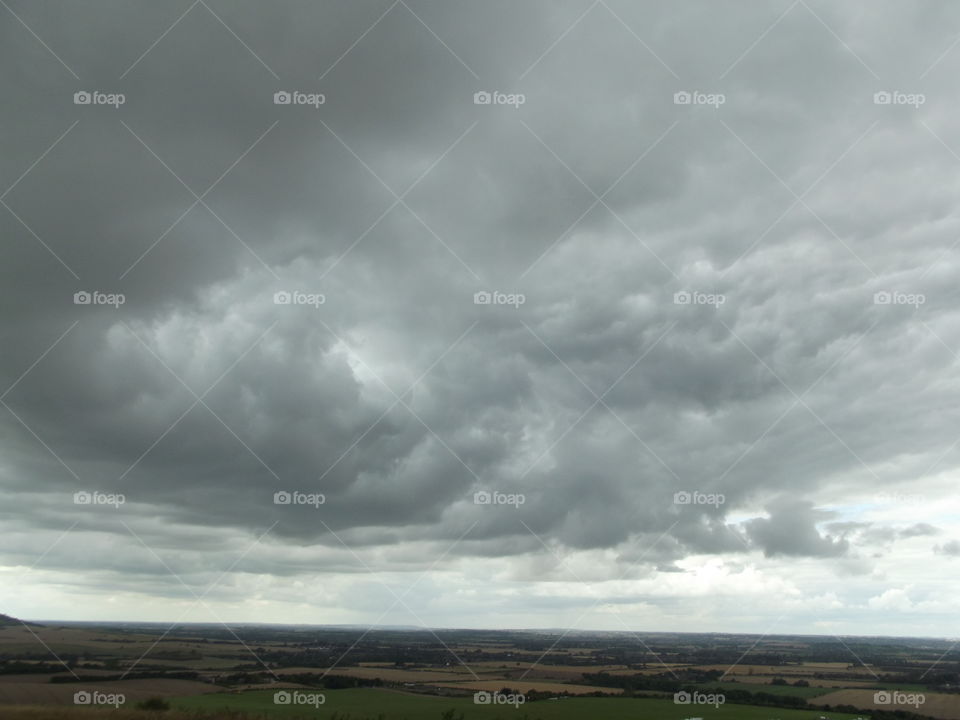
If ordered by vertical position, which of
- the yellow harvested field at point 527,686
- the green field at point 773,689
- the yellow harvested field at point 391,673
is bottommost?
the green field at point 773,689

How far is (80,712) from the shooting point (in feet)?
138

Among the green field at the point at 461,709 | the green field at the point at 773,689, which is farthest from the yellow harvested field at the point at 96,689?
the green field at the point at 773,689

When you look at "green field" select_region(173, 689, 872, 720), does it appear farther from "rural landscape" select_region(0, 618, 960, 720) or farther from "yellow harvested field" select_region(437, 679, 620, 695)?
"yellow harvested field" select_region(437, 679, 620, 695)

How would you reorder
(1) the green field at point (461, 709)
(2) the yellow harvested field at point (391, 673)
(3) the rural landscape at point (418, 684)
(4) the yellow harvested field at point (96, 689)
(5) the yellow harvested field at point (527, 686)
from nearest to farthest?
→ (4) the yellow harvested field at point (96, 689) < (1) the green field at point (461, 709) < (3) the rural landscape at point (418, 684) < (5) the yellow harvested field at point (527, 686) < (2) the yellow harvested field at point (391, 673)

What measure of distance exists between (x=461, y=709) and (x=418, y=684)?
22.0 m

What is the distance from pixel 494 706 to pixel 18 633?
82.7 meters

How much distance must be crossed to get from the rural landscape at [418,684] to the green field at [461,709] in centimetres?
20

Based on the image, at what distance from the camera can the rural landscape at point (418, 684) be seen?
53.5m

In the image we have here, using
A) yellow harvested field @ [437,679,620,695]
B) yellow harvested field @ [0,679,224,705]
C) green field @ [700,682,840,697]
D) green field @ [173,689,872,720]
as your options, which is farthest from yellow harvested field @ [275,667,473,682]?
green field @ [700,682,840,697]

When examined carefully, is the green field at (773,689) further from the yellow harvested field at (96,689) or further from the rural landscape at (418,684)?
the yellow harvested field at (96,689)

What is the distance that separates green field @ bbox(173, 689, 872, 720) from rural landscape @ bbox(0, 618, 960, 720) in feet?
0.67

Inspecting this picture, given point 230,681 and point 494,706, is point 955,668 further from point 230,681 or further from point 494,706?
point 230,681

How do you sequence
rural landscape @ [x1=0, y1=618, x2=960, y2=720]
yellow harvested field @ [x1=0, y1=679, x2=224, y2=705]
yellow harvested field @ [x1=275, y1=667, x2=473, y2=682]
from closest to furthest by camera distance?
yellow harvested field @ [x1=0, y1=679, x2=224, y2=705]
rural landscape @ [x1=0, y1=618, x2=960, y2=720]
yellow harvested field @ [x1=275, y1=667, x2=473, y2=682]

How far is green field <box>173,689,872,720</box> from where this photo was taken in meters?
51.9
